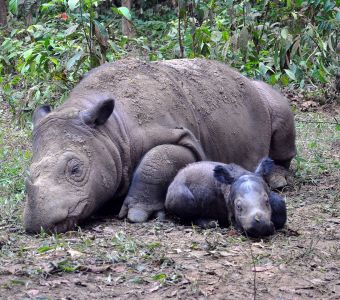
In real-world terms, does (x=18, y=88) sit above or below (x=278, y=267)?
below

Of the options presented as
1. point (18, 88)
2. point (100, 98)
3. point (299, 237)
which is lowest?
point (18, 88)

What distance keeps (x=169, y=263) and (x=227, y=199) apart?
151cm

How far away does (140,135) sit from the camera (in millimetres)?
7703

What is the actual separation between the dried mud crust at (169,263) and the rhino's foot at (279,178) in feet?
5.64

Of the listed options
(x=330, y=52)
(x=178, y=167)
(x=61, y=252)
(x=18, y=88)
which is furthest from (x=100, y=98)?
(x=18, y=88)

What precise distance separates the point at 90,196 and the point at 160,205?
2.50ft

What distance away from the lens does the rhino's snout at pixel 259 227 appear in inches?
248

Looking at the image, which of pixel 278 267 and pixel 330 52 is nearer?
pixel 278 267

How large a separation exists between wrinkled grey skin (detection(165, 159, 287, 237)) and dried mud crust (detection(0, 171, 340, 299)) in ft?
0.51

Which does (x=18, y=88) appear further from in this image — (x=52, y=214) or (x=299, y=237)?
(x=299, y=237)

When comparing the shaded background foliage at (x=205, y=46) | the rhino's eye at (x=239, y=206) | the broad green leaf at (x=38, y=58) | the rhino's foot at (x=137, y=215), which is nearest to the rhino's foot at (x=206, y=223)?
the rhino's eye at (x=239, y=206)

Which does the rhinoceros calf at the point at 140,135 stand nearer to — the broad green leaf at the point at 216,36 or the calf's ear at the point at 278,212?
the calf's ear at the point at 278,212

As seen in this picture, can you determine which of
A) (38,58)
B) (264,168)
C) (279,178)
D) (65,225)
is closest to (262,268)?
(264,168)

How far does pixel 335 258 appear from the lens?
5805 millimetres
